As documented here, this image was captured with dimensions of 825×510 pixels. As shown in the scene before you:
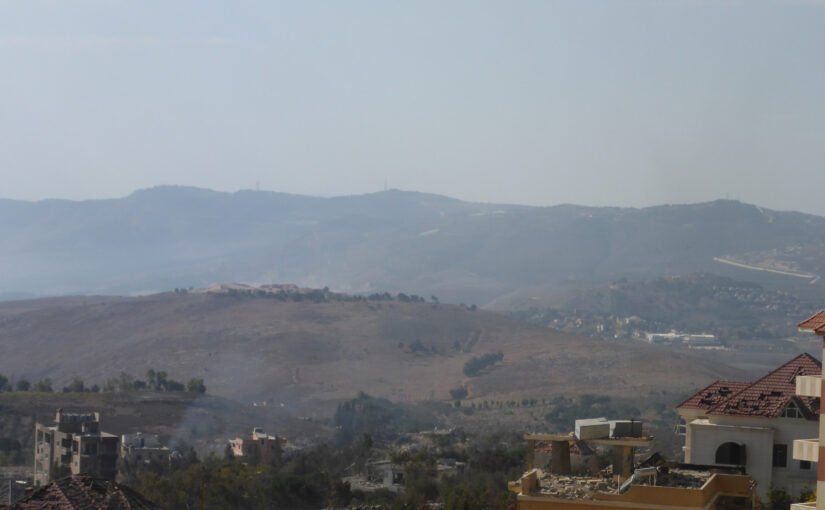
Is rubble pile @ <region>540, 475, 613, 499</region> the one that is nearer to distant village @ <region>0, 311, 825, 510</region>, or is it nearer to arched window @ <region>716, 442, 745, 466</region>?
distant village @ <region>0, 311, 825, 510</region>

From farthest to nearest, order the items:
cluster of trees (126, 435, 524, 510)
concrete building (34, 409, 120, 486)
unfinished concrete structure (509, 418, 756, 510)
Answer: concrete building (34, 409, 120, 486) → cluster of trees (126, 435, 524, 510) → unfinished concrete structure (509, 418, 756, 510)

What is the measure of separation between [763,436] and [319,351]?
4937 inches

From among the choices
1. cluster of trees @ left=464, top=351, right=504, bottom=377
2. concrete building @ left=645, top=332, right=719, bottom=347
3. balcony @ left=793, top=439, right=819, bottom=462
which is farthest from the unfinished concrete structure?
concrete building @ left=645, top=332, right=719, bottom=347

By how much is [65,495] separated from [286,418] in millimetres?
81030

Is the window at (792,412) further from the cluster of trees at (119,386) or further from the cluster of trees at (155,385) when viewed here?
the cluster of trees at (155,385)

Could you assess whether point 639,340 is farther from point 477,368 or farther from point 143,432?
point 143,432

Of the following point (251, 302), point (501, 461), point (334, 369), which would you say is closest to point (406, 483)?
point (501, 461)

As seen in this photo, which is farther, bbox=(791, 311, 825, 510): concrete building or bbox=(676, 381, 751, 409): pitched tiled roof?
bbox=(676, 381, 751, 409): pitched tiled roof

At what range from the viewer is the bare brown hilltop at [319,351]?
13412 centimetres

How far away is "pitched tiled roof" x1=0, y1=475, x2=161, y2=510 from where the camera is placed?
2256 centimetres

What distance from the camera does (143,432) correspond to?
8600 centimetres

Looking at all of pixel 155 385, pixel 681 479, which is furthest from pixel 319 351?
pixel 681 479

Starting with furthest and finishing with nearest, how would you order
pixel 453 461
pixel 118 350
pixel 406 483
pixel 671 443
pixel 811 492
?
pixel 118 350 < pixel 453 461 < pixel 671 443 < pixel 406 483 < pixel 811 492

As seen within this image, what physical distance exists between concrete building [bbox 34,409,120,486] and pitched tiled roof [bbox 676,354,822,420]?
111ft
